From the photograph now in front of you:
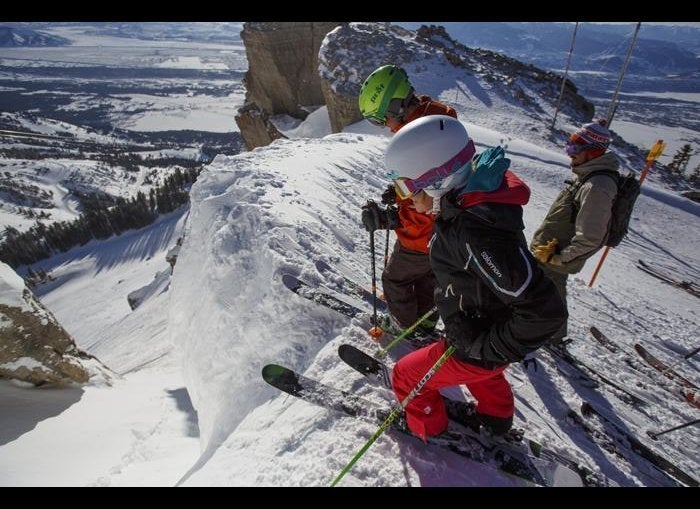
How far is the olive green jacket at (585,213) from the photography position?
4.26 meters

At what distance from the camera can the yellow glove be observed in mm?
4828

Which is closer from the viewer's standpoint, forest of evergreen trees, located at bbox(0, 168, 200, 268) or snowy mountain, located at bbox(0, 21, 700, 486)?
snowy mountain, located at bbox(0, 21, 700, 486)

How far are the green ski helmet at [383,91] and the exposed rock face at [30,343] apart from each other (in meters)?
6.96

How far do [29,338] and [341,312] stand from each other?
19.7 feet

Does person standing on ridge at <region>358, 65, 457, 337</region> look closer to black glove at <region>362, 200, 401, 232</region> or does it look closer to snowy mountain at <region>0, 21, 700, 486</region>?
black glove at <region>362, 200, 401, 232</region>

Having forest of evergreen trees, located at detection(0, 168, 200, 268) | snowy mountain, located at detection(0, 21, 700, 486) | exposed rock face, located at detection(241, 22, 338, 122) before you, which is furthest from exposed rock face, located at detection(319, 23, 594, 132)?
forest of evergreen trees, located at detection(0, 168, 200, 268)

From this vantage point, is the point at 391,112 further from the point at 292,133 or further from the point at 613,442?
the point at 292,133

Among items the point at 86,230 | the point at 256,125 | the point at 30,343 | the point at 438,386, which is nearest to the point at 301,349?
the point at 438,386

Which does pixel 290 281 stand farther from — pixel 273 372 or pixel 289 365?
pixel 273 372

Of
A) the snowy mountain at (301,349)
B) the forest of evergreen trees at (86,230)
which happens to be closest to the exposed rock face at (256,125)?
the snowy mountain at (301,349)

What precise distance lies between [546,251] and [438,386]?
2.79 meters

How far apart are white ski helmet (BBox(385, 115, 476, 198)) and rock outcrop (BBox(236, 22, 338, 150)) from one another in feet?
111

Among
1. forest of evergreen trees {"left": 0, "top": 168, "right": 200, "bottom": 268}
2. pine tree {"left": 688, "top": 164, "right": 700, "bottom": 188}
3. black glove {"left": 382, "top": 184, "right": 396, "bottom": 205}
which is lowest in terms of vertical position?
forest of evergreen trees {"left": 0, "top": 168, "right": 200, "bottom": 268}

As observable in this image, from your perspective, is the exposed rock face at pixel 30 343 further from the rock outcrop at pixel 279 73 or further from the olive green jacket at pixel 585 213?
the rock outcrop at pixel 279 73
